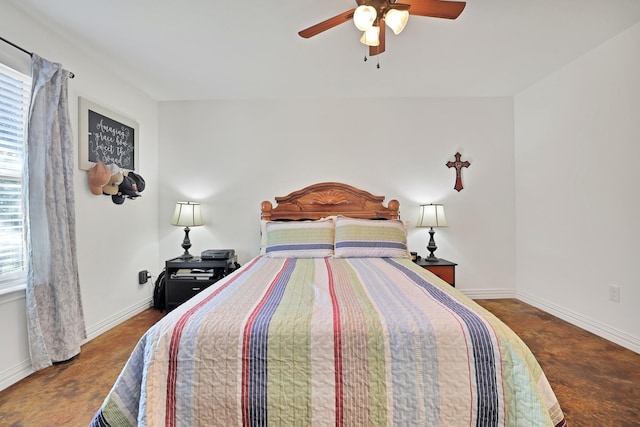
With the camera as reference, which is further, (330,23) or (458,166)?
(458,166)

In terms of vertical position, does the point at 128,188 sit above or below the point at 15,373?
Result: above

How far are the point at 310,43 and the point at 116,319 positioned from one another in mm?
2978

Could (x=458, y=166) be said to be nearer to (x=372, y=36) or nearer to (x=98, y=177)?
(x=372, y=36)

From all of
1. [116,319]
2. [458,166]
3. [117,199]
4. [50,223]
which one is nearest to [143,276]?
[116,319]

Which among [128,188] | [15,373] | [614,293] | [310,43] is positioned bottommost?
[15,373]

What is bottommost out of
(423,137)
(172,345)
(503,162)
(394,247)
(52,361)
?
(52,361)

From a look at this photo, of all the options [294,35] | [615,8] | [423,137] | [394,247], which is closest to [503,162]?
[423,137]

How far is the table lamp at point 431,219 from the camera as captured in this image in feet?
10.1

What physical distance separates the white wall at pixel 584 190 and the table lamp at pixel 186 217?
362 cm

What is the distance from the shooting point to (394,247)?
2623mm

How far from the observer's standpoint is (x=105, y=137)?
2615 millimetres

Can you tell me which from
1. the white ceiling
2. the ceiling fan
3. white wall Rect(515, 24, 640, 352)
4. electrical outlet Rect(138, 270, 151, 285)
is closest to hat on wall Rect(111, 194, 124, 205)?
electrical outlet Rect(138, 270, 151, 285)

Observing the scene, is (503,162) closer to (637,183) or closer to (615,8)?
(637,183)

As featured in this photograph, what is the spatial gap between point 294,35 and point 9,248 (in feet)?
7.85
